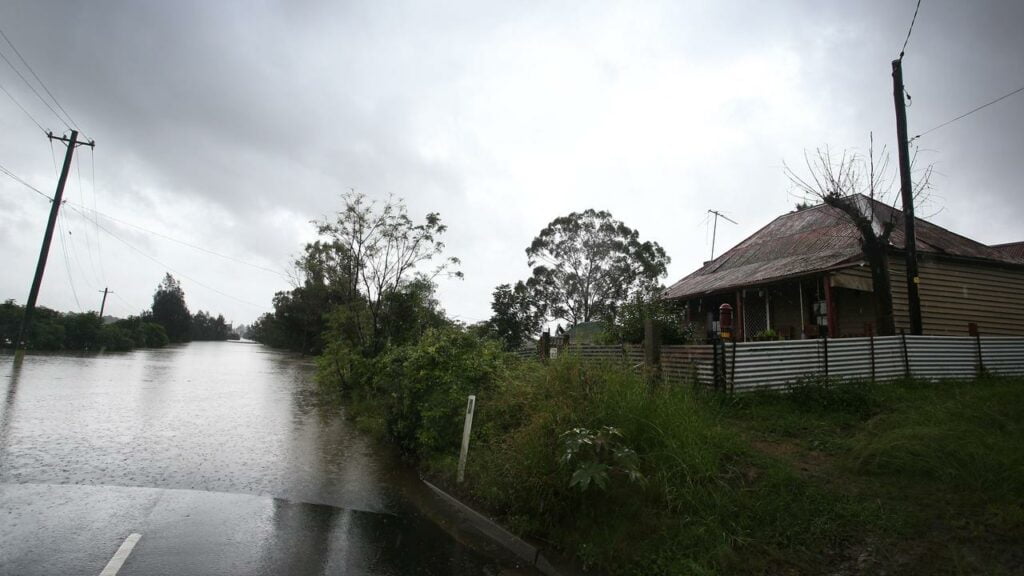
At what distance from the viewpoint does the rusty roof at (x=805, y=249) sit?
1381cm

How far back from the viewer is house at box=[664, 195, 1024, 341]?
530 inches

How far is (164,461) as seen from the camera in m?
7.38

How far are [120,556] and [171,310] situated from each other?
84.1 metres

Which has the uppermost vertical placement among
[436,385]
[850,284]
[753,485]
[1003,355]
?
[850,284]

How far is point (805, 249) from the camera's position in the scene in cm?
1584

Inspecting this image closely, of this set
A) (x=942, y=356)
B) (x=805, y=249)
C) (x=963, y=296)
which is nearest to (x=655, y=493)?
(x=942, y=356)

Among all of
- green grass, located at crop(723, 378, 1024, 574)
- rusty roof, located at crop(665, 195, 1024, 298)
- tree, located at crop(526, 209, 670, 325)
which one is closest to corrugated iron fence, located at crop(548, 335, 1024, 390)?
green grass, located at crop(723, 378, 1024, 574)

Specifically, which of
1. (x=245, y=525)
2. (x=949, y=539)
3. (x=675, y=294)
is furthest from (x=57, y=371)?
(x=949, y=539)

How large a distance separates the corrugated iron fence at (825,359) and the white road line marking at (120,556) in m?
5.01

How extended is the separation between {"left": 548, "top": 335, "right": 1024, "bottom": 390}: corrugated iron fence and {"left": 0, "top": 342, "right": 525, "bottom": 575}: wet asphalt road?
10.4 feet

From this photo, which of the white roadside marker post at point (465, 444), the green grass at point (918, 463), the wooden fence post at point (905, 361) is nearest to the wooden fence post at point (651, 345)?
the green grass at point (918, 463)

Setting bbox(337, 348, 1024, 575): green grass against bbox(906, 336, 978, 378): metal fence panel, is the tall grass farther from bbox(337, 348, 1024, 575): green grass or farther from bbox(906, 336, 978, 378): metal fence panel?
bbox(906, 336, 978, 378): metal fence panel

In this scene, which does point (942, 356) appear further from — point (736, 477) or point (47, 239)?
point (47, 239)

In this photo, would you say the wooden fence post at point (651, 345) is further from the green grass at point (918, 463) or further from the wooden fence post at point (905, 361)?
the wooden fence post at point (905, 361)
